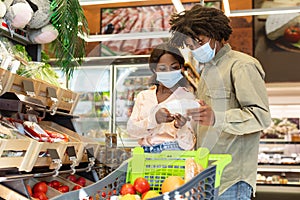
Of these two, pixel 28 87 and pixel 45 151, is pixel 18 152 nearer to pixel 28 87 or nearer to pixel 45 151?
pixel 45 151

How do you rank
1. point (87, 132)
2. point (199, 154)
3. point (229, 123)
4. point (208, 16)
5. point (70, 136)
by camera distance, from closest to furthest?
point (199, 154)
point (229, 123)
point (208, 16)
point (87, 132)
point (70, 136)

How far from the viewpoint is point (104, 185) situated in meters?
1.57

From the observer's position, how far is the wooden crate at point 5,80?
7.21 ft

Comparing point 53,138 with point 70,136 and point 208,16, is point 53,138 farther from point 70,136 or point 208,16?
point 208,16

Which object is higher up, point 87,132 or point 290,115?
point 87,132

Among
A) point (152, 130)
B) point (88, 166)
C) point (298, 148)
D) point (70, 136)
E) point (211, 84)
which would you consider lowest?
point (298, 148)

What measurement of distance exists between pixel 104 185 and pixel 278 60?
4726 millimetres

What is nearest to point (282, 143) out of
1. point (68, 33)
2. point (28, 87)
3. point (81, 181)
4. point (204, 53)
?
point (81, 181)

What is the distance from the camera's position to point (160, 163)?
67.1 inches

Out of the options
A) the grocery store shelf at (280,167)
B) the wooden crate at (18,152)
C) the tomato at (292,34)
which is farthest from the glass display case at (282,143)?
the wooden crate at (18,152)

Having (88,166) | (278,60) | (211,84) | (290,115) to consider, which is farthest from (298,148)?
(211,84)

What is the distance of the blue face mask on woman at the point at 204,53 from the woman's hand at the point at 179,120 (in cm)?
27

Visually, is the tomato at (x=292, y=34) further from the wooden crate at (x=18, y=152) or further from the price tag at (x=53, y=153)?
the wooden crate at (x=18, y=152)

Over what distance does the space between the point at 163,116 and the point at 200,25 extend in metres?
0.43
